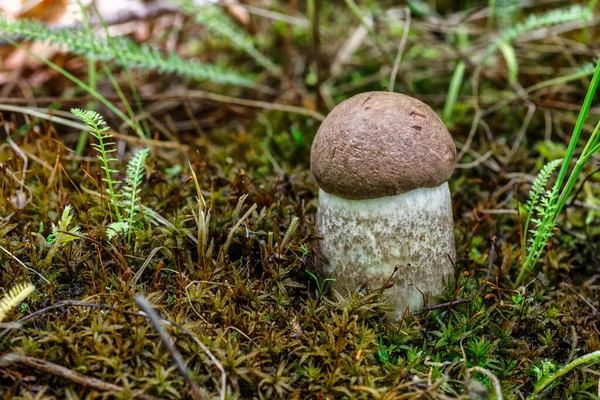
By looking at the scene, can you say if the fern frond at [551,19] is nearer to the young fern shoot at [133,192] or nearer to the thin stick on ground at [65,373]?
the young fern shoot at [133,192]

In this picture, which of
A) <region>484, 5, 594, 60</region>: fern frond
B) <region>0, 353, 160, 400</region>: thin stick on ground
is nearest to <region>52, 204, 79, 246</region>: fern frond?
<region>0, 353, 160, 400</region>: thin stick on ground

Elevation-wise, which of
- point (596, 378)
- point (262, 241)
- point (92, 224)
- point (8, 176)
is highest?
point (8, 176)

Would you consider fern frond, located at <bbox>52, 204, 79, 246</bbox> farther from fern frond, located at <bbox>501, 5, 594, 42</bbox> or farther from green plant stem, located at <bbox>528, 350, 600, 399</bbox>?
fern frond, located at <bbox>501, 5, 594, 42</bbox>

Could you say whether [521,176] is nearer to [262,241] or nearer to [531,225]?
[531,225]

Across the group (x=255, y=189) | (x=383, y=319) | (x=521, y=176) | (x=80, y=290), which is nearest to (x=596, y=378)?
(x=383, y=319)

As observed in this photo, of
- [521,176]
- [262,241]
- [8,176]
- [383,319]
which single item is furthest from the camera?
[521,176]

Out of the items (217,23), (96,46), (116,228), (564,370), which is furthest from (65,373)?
(217,23)

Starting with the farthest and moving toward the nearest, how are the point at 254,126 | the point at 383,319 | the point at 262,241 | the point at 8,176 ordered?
the point at 254,126 < the point at 8,176 < the point at 262,241 < the point at 383,319

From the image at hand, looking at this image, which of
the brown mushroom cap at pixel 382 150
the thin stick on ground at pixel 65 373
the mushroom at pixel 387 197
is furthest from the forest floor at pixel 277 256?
the brown mushroom cap at pixel 382 150

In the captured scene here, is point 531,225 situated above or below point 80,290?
below

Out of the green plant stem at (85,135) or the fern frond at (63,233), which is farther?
the green plant stem at (85,135)
